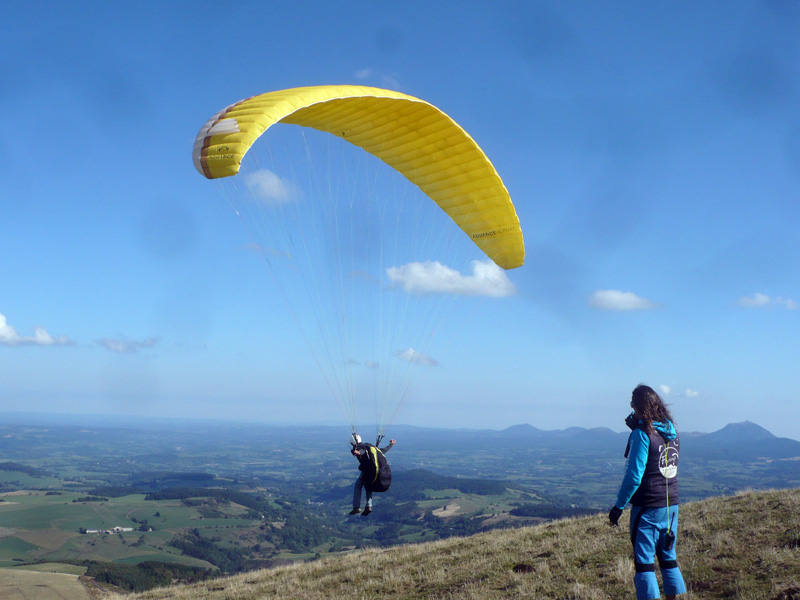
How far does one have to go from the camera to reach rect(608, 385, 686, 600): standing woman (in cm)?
510

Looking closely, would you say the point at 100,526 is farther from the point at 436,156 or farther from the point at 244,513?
the point at 436,156

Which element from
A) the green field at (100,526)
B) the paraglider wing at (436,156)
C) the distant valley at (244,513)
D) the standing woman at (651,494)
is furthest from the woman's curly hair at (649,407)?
the green field at (100,526)

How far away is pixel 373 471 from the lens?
8805 millimetres

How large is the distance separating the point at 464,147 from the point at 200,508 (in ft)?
318

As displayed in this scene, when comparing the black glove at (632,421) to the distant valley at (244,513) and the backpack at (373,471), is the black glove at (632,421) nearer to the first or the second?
the backpack at (373,471)

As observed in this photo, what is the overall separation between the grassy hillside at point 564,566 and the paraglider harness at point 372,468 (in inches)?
63.0

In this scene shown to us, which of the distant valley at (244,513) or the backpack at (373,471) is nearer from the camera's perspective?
the backpack at (373,471)

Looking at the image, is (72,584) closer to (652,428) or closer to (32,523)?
(652,428)

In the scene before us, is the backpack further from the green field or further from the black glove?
the green field

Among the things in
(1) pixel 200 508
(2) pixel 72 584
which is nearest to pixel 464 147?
(2) pixel 72 584

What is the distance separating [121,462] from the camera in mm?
193875

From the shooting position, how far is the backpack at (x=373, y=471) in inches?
346

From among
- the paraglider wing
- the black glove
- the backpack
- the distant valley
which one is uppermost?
the paraglider wing

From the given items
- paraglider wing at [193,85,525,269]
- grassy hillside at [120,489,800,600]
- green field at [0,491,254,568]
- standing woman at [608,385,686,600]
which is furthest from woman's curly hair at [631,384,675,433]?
green field at [0,491,254,568]
